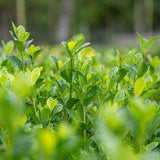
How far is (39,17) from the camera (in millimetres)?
26250

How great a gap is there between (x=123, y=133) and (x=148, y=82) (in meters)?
0.33

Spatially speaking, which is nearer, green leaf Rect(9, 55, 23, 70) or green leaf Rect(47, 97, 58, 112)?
green leaf Rect(47, 97, 58, 112)

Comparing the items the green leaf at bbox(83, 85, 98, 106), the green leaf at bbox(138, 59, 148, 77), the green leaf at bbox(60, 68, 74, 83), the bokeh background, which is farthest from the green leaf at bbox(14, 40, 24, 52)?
the bokeh background

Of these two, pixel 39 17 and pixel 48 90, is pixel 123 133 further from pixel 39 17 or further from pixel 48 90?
pixel 39 17

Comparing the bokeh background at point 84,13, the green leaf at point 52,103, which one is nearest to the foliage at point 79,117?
the green leaf at point 52,103

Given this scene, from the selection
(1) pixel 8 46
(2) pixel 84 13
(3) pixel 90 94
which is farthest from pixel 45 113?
(2) pixel 84 13

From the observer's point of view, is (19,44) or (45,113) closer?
(45,113)

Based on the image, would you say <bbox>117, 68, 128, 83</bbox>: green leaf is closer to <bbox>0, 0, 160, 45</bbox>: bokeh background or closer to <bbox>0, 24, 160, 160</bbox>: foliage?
<bbox>0, 24, 160, 160</bbox>: foliage

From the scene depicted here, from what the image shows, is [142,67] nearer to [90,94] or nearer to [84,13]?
[90,94]

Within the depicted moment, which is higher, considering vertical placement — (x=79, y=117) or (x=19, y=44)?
(x=19, y=44)

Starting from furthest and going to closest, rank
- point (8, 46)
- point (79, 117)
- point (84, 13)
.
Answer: point (84, 13) → point (8, 46) → point (79, 117)

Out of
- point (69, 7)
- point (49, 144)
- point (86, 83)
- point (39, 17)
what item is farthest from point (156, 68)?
point (39, 17)

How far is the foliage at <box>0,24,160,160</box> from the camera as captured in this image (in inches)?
14.7

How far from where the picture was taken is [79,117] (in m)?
0.78
